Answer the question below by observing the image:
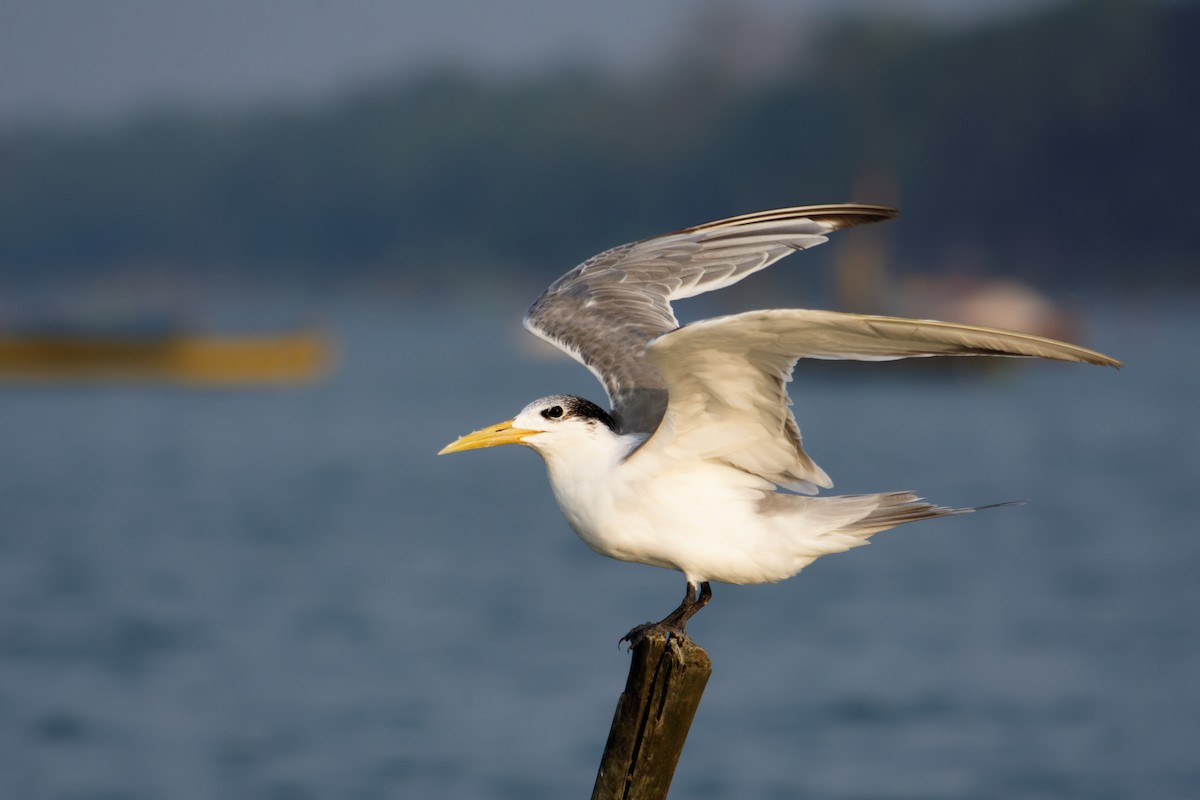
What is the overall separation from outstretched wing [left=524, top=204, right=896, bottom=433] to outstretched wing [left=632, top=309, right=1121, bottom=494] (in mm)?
612

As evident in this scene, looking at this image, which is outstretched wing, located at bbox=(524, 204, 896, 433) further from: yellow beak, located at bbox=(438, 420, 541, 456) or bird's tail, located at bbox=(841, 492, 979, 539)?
bird's tail, located at bbox=(841, 492, 979, 539)

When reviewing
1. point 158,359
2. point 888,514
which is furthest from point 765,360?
point 158,359

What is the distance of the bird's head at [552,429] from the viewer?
6734mm

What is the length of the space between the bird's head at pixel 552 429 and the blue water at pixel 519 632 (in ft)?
33.8

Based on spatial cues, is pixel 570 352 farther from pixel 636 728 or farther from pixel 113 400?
pixel 113 400

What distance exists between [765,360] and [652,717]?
55.5 inches

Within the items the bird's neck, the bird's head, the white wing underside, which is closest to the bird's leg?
the bird's neck

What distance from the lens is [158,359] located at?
214 feet

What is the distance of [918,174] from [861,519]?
5057 inches

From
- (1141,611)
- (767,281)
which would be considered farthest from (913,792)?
(767,281)

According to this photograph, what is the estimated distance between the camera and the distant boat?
65375mm

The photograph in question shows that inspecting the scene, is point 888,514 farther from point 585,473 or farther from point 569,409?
point 569,409

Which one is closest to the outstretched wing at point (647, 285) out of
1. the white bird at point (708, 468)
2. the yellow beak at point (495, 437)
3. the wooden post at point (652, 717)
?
the white bird at point (708, 468)

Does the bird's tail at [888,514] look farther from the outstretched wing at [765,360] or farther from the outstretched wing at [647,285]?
the outstretched wing at [647,285]
